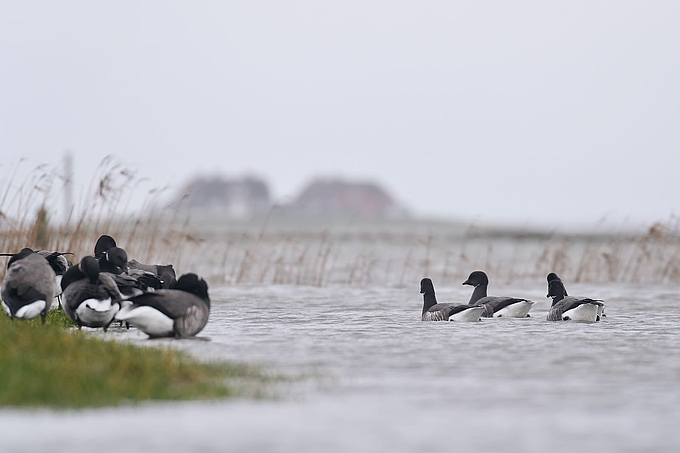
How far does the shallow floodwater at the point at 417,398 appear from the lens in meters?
6.73

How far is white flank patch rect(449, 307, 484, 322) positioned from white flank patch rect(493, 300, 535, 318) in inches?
40.0

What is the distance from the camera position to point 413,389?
8.77 m

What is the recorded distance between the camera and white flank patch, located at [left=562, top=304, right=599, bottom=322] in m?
15.2

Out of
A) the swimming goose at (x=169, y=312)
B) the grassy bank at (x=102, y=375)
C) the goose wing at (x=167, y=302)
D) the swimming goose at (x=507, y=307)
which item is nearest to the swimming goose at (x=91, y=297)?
the swimming goose at (x=169, y=312)

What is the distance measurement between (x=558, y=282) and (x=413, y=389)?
866cm

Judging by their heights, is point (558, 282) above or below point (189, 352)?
above

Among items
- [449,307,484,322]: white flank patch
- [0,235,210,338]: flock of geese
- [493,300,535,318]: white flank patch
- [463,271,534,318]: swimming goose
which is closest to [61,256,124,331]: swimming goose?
[0,235,210,338]: flock of geese

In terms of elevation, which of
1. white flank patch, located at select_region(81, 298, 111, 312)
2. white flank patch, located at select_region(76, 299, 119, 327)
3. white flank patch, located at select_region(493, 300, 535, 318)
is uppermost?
white flank patch, located at select_region(493, 300, 535, 318)

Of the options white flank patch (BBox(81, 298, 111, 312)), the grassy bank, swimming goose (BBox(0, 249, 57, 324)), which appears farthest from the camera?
white flank patch (BBox(81, 298, 111, 312))

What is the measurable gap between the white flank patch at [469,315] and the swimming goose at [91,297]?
489 cm

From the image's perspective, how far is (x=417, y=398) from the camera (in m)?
8.30

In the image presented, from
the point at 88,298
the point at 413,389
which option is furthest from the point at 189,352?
the point at 413,389

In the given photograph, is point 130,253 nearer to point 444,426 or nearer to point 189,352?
point 189,352

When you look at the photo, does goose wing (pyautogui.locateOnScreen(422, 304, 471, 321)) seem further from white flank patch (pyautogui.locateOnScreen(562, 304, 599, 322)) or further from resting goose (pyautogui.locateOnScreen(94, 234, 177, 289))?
resting goose (pyautogui.locateOnScreen(94, 234, 177, 289))
